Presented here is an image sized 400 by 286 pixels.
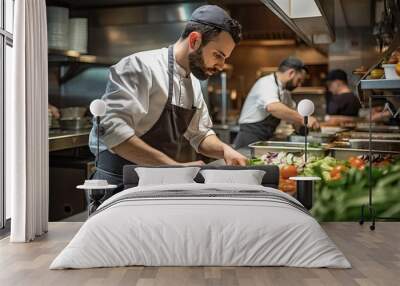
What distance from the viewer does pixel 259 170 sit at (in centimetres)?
547

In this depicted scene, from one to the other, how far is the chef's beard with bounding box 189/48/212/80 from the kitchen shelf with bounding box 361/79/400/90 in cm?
139

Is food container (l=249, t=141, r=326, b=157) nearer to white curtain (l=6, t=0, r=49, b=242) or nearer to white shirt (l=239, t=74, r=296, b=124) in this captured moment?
white shirt (l=239, t=74, r=296, b=124)

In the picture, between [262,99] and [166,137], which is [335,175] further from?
[166,137]

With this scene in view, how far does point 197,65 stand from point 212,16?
456mm

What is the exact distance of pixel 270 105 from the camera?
5805 mm

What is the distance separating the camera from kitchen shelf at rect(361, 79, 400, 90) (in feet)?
17.3

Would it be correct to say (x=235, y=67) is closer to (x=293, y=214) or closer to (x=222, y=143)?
(x=222, y=143)

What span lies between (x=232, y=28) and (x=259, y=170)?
4.31 ft

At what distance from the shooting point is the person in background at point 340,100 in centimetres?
575

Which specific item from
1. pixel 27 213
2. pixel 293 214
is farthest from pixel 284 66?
pixel 27 213

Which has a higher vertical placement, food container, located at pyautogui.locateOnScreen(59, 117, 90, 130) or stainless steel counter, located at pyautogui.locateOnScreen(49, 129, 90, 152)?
food container, located at pyautogui.locateOnScreen(59, 117, 90, 130)

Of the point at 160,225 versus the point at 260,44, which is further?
the point at 260,44

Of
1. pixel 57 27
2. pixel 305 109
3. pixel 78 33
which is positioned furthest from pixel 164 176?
pixel 57 27

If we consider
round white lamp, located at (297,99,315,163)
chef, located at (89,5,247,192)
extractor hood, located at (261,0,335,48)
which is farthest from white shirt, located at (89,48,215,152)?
extractor hood, located at (261,0,335,48)
